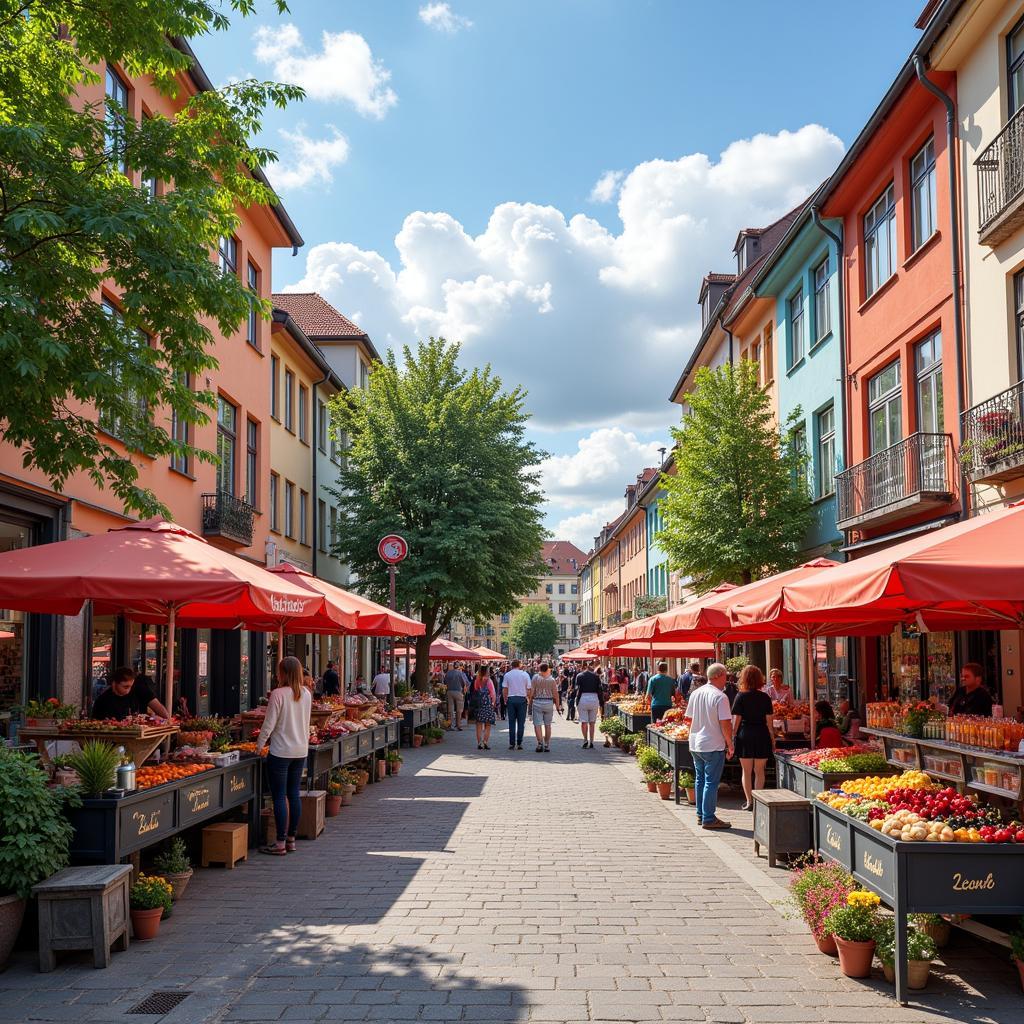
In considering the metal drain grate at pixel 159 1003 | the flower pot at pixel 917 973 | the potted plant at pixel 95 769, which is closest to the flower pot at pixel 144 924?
the potted plant at pixel 95 769

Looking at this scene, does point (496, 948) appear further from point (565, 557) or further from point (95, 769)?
point (565, 557)

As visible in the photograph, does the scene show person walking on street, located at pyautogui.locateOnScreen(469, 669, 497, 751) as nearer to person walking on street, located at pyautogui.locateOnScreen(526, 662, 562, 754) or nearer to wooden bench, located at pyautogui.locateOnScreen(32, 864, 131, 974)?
person walking on street, located at pyautogui.locateOnScreen(526, 662, 562, 754)

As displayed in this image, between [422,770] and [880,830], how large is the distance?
13733 mm

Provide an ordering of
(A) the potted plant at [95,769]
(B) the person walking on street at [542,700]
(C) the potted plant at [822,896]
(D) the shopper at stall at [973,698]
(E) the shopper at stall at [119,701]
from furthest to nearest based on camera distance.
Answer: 1. (B) the person walking on street at [542,700]
2. (D) the shopper at stall at [973,698]
3. (E) the shopper at stall at [119,701]
4. (A) the potted plant at [95,769]
5. (C) the potted plant at [822,896]

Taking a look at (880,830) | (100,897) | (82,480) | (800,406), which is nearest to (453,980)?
(100,897)

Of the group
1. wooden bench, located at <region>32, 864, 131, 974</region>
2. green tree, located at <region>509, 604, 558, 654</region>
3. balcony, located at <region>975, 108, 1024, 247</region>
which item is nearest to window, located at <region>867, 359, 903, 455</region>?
balcony, located at <region>975, 108, 1024, 247</region>

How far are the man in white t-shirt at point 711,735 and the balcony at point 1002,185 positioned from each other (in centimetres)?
687

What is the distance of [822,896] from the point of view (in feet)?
22.7

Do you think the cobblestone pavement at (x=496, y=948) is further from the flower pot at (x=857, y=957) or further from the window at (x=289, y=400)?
the window at (x=289, y=400)

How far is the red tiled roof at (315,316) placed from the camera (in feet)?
143

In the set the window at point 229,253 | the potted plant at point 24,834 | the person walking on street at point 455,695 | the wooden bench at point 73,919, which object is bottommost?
the person walking on street at point 455,695

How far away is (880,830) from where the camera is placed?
265 inches

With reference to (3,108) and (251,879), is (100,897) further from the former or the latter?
(3,108)

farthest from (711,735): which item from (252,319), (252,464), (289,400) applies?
(289,400)
